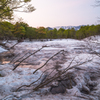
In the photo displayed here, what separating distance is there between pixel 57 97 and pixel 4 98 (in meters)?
1.46

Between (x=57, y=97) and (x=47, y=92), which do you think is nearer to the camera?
(x=57, y=97)

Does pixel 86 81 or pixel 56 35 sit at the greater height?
pixel 56 35

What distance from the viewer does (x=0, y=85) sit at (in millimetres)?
2594

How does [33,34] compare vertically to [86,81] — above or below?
above

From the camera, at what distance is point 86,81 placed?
3.20 m

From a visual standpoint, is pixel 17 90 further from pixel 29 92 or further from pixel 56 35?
pixel 56 35

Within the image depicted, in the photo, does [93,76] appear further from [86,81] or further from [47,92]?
[47,92]

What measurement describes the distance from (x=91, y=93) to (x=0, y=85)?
298cm

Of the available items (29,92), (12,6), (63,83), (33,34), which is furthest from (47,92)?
(33,34)

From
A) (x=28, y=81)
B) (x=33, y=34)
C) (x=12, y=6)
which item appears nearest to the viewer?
(x=28, y=81)

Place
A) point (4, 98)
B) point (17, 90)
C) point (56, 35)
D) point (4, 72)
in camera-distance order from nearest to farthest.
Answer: point (4, 98) < point (17, 90) < point (4, 72) < point (56, 35)

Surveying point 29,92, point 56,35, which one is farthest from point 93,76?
point 56,35

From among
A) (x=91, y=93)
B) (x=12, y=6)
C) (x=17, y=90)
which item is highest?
(x=12, y=6)

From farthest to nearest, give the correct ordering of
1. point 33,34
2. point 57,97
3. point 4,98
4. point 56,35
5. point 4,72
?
1. point 56,35
2. point 33,34
3. point 4,72
4. point 57,97
5. point 4,98
